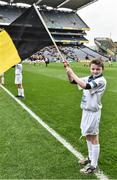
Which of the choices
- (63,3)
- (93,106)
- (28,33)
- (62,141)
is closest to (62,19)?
(63,3)

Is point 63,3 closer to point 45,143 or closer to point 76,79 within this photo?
point 45,143

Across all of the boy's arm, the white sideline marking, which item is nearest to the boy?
the boy's arm

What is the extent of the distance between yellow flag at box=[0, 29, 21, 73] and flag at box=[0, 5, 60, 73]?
0.03 m

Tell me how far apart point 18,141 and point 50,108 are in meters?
5.02

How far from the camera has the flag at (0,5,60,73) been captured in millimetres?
6422

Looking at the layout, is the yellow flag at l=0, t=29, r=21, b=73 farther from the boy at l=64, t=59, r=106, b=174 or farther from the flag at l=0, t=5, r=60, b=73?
the boy at l=64, t=59, r=106, b=174

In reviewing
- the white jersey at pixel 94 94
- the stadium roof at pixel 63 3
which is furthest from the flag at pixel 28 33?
the stadium roof at pixel 63 3

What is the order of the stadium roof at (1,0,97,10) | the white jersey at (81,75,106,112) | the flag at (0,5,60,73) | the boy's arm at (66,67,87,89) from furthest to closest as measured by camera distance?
the stadium roof at (1,0,97,10) → the flag at (0,5,60,73) → the white jersey at (81,75,106,112) → the boy's arm at (66,67,87,89)

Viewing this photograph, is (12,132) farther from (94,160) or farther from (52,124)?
(94,160)

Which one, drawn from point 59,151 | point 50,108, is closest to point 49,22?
point 50,108

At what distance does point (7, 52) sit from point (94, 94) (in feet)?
5.23

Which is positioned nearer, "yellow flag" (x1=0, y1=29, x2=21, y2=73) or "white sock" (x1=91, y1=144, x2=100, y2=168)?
"white sock" (x1=91, y1=144, x2=100, y2=168)

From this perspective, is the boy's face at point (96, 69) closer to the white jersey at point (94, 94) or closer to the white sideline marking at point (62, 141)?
the white jersey at point (94, 94)

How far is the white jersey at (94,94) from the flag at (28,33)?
0.99 meters
